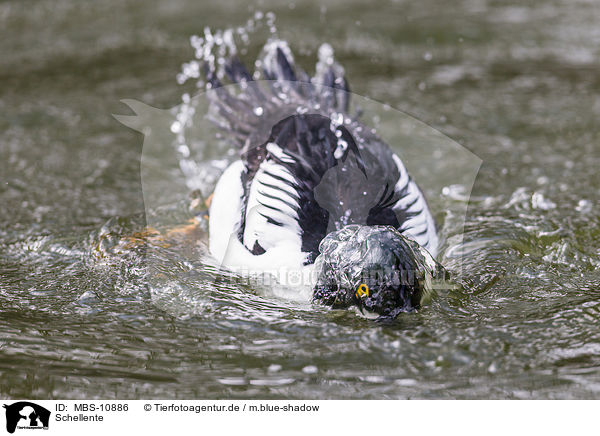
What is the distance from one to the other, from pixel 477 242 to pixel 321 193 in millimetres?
947

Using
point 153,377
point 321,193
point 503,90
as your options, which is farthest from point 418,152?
point 153,377

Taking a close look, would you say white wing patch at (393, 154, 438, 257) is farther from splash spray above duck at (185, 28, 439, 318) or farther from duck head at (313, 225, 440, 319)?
duck head at (313, 225, 440, 319)

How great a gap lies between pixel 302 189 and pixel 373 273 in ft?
2.50

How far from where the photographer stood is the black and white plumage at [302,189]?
331 centimetres

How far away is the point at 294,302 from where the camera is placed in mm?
3133

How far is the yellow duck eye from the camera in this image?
9.28 ft

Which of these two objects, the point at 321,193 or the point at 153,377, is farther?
the point at 321,193

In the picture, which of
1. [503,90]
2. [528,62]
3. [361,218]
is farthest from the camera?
[528,62]

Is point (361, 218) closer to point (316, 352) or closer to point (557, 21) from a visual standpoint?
point (316, 352)

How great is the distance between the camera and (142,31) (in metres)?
7.61
